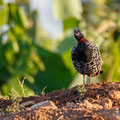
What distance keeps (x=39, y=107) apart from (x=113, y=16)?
42.5 feet

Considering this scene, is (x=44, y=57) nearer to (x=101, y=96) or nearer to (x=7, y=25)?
(x=7, y=25)

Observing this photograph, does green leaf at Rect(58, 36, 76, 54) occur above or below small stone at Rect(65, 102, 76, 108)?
above

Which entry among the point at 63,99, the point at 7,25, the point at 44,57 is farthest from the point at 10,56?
the point at 63,99

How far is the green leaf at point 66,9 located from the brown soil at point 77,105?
34.0ft

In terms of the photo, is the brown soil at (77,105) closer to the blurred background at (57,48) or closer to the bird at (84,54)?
the bird at (84,54)

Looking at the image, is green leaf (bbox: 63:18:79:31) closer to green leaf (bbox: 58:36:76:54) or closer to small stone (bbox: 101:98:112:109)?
green leaf (bbox: 58:36:76:54)

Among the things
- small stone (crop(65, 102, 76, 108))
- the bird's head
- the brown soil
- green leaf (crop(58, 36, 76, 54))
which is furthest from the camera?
green leaf (crop(58, 36, 76, 54))

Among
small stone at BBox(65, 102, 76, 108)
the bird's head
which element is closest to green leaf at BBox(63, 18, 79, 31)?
the bird's head

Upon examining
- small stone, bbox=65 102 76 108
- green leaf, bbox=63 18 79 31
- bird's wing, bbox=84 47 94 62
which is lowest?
small stone, bbox=65 102 76 108

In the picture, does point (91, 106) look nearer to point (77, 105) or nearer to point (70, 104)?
point (77, 105)

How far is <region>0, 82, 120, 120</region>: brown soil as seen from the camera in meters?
4.52

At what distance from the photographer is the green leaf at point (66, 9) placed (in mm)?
15952

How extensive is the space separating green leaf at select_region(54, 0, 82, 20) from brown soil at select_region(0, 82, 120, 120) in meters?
10.4

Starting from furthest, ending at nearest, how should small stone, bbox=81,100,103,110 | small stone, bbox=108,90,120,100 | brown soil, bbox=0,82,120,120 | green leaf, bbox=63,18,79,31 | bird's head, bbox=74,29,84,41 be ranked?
green leaf, bbox=63,18,79,31 → bird's head, bbox=74,29,84,41 → small stone, bbox=108,90,120,100 → small stone, bbox=81,100,103,110 → brown soil, bbox=0,82,120,120
